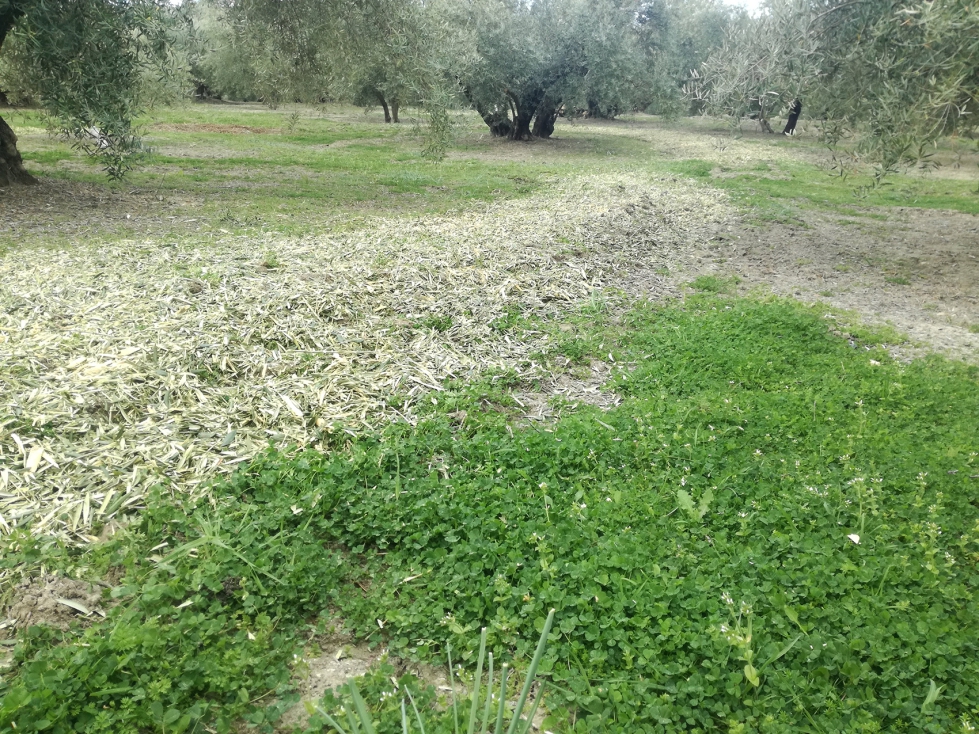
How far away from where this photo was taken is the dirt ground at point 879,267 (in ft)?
28.7

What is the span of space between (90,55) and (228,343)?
9.10m

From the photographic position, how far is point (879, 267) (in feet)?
37.6

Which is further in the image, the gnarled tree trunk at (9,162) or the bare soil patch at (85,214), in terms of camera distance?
the gnarled tree trunk at (9,162)

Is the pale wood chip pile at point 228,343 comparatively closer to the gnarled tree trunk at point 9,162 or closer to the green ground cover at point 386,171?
the green ground cover at point 386,171

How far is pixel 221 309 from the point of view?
6.80 meters

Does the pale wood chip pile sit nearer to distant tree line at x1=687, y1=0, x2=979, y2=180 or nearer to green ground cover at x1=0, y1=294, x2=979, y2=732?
green ground cover at x1=0, y1=294, x2=979, y2=732

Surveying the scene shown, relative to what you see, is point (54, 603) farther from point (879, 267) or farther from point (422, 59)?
point (422, 59)

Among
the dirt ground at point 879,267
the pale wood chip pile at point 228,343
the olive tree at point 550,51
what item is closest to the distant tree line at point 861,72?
the dirt ground at point 879,267

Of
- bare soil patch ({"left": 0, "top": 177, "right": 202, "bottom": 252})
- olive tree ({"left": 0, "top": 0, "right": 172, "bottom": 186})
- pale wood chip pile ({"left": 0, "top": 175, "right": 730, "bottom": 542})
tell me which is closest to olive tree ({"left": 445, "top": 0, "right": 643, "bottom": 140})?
olive tree ({"left": 0, "top": 0, "right": 172, "bottom": 186})

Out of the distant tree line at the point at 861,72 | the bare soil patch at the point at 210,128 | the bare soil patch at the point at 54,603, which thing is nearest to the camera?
the bare soil patch at the point at 54,603

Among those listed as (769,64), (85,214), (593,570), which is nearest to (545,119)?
(85,214)

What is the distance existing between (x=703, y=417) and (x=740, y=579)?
2048 mm

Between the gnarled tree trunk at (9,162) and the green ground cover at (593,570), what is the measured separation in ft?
43.7

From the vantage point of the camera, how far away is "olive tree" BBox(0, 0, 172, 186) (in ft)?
35.9
